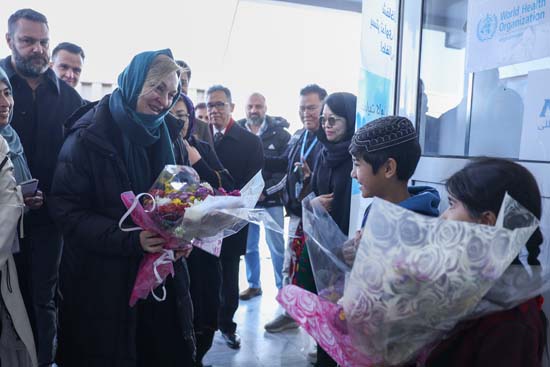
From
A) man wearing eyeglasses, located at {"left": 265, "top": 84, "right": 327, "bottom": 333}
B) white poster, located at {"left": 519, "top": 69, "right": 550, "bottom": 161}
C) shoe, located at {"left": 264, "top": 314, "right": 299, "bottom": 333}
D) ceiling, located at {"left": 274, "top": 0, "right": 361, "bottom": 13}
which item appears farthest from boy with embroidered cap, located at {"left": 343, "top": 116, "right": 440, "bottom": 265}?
ceiling, located at {"left": 274, "top": 0, "right": 361, "bottom": 13}

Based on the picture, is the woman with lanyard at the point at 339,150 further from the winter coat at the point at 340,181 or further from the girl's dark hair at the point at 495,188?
the girl's dark hair at the point at 495,188

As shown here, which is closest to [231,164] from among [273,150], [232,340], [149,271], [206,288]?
[206,288]

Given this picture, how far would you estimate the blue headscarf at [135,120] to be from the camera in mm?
1896

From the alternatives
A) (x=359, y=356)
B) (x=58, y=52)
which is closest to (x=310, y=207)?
(x=359, y=356)

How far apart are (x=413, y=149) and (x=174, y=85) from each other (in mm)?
1042

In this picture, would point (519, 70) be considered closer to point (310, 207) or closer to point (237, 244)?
point (310, 207)

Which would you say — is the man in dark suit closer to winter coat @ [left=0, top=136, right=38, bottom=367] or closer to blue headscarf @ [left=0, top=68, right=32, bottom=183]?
blue headscarf @ [left=0, top=68, right=32, bottom=183]

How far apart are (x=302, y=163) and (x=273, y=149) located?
1132 millimetres

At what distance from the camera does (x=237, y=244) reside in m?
3.40

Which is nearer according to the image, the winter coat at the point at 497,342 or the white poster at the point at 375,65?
the winter coat at the point at 497,342

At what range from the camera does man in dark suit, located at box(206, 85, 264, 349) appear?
11.2 ft

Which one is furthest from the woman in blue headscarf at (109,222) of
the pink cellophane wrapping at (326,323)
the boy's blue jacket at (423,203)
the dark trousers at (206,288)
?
the boy's blue jacket at (423,203)

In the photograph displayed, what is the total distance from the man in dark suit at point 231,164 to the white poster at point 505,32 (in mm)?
1785

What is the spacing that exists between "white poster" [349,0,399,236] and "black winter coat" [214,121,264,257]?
104 cm
